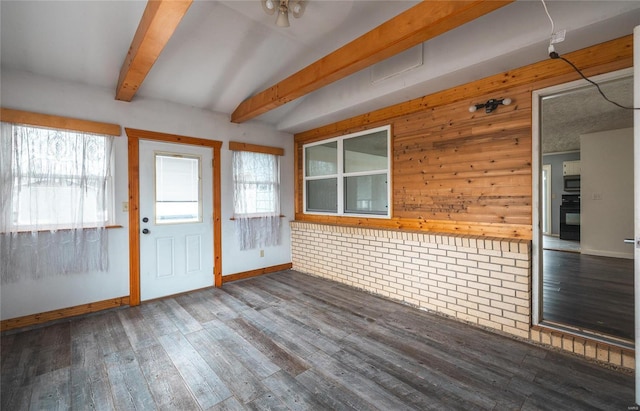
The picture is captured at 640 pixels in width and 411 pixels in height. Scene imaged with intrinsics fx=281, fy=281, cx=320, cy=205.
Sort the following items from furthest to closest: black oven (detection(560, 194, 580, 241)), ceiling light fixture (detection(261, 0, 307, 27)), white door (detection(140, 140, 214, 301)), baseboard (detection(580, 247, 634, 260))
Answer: black oven (detection(560, 194, 580, 241)), baseboard (detection(580, 247, 634, 260)), white door (detection(140, 140, 214, 301)), ceiling light fixture (detection(261, 0, 307, 27))

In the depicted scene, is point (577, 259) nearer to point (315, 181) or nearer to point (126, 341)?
point (315, 181)

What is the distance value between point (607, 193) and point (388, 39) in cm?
624

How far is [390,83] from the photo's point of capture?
10.6ft

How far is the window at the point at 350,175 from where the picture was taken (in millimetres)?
3955

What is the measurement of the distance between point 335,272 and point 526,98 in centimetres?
326

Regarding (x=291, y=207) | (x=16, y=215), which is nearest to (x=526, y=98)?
(x=291, y=207)

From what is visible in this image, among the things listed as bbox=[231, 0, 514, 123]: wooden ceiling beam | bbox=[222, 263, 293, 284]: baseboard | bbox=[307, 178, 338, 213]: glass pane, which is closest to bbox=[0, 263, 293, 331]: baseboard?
bbox=[222, 263, 293, 284]: baseboard

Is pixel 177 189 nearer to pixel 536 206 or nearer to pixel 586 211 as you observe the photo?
pixel 536 206

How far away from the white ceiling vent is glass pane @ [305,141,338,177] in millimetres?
1424

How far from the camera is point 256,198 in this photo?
4742 mm

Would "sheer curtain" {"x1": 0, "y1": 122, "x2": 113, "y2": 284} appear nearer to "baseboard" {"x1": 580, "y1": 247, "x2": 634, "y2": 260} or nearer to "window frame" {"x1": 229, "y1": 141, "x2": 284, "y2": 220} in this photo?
"window frame" {"x1": 229, "y1": 141, "x2": 284, "y2": 220}

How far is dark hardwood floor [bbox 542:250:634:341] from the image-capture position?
273 cm

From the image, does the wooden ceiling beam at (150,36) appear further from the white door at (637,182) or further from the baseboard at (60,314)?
the white door at (637,182)

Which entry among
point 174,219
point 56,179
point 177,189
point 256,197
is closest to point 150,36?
point 56,179
